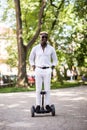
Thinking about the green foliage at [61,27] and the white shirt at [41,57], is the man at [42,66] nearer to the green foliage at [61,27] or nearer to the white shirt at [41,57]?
the white shirt at [41,57]

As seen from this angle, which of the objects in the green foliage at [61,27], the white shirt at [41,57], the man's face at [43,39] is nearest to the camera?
the man's face at [43,39]

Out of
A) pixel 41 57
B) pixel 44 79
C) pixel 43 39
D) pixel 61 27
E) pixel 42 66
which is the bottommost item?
pixel 44 79

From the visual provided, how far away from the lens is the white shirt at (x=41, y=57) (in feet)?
36.8

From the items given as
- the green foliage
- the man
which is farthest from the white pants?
the green foliage

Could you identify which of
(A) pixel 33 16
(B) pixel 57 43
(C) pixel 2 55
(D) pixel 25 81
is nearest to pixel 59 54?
(B) pixel 57 43

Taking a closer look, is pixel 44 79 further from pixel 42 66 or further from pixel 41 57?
pixel 41 57

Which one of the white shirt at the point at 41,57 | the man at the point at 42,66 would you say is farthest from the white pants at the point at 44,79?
the white shirt at the point at 41,57

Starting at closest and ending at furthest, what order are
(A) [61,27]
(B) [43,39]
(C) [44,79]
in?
(B) [43,39] → (C) [44,79] → (A) [61,27]

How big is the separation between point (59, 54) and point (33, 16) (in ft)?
17.5

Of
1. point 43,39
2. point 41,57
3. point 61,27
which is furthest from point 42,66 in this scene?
point 61,27

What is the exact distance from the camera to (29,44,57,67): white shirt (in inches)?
441

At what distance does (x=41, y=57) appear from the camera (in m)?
11.2

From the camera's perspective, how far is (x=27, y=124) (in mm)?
9461

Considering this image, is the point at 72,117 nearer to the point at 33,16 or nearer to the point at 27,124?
the point at 27,124
